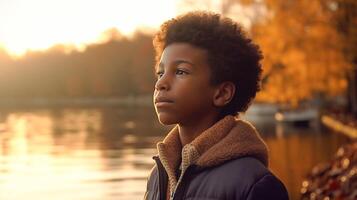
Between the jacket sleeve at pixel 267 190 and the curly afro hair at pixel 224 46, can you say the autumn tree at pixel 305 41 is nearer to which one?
the curly afro hair at pixel 224 46

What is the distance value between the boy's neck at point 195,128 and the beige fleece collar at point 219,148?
45 millimetres

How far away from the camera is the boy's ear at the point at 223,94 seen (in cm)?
270

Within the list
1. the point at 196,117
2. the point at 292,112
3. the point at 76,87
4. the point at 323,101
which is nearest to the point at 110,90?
the point at 76,87

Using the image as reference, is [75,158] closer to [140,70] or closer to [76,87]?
[140,70]

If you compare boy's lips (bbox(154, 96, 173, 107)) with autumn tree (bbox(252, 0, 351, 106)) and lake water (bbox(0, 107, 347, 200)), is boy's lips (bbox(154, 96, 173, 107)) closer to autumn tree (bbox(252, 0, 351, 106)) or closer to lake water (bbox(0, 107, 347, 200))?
lake water (bbox(0, 107, 347, 200))

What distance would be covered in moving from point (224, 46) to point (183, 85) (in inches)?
7.3

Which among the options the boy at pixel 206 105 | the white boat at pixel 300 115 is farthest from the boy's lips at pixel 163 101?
the white boat at pixel 300 115

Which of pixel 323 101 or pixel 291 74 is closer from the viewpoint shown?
pixel 291 74

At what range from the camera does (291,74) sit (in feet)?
107

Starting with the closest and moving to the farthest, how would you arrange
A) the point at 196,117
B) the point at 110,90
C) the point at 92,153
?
the point at 196,117, the point at 92,153, the point at 110,90

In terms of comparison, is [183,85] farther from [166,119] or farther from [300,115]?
[300,115]

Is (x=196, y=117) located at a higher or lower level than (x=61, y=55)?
lower

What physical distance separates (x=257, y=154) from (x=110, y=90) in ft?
446

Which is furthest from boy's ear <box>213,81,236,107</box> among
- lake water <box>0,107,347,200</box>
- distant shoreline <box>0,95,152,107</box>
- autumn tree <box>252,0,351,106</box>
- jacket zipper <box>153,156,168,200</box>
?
distant shoreline <box>0,95,152,107</box>
